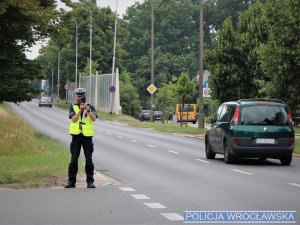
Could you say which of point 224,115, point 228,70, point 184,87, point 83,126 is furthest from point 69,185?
point 184,87

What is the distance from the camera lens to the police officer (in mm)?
13828

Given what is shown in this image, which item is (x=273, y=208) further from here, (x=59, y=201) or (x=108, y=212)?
(x=59, y=201)

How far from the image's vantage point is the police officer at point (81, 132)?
13828 millimetres

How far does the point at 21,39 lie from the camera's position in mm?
32562

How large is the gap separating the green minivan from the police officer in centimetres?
707

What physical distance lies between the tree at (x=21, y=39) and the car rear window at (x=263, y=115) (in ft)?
38.8

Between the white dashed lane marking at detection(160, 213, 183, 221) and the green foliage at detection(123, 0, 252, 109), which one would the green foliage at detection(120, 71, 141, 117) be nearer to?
the green foliage at detection(123, 0, 252, 109)

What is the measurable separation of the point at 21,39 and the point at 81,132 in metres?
19.5

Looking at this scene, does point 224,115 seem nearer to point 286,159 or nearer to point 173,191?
point 286,159

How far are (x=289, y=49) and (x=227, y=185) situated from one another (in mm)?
13649

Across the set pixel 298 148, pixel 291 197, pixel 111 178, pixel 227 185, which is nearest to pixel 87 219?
pixel 291 197

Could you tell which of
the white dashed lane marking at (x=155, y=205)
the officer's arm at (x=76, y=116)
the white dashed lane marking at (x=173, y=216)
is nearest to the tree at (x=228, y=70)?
the officer's arm at (x=76, y=116)

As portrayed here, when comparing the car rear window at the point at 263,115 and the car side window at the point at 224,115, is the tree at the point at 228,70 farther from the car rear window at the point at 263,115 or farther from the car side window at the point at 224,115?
the car rear window at the point at 263,115

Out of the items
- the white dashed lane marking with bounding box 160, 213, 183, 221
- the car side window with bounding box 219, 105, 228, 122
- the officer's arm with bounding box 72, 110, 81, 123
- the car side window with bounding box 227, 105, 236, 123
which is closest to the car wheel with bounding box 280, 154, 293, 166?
the car side window with bounding box 227, 105, 236, 123
